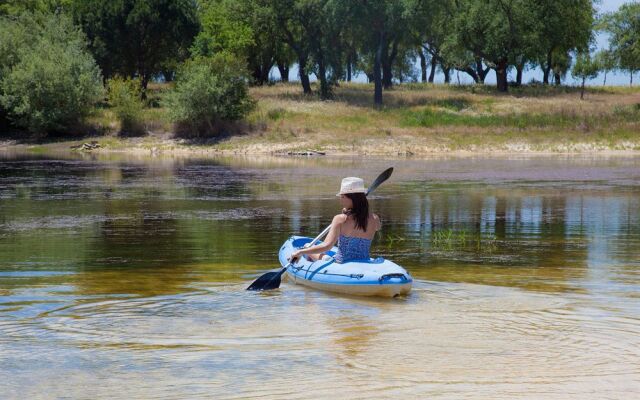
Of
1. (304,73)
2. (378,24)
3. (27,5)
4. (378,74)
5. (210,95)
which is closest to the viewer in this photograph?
(210,95)

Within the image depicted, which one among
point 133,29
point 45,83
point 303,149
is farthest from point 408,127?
point 133,29

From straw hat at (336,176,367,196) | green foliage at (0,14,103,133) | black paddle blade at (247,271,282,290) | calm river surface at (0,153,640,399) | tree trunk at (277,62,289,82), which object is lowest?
calm river surface at (0,153,640,399)

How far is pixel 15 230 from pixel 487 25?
56045 mm

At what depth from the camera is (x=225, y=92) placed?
196 feet

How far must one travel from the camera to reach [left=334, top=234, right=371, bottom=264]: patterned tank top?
1330 cm

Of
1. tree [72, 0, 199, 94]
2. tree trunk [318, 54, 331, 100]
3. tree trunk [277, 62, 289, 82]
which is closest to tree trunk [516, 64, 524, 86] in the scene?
tree trunk [318, 54, 331, 100]

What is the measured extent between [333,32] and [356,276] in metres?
54.6

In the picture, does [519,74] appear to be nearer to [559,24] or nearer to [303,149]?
[559,24]

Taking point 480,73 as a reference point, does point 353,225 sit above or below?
below

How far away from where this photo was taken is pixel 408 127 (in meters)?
58.0

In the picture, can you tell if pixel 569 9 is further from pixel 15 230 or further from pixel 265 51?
pixel 15 230

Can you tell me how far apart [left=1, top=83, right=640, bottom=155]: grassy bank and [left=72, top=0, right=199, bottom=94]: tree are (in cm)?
691

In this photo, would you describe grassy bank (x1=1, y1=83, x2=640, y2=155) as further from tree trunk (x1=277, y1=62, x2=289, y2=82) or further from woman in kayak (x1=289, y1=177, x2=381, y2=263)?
woman in kayak (x1=289, y1=177, x2=381, y2=263)

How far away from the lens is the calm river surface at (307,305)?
866cm
